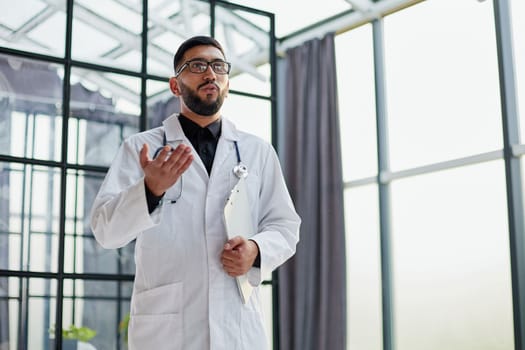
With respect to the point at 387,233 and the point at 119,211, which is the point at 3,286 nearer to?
the point at 119,211

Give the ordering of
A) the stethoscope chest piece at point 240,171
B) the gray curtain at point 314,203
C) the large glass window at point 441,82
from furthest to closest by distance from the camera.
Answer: the gray curtain at point 314,203
the large glass window at point 441,82
the stethoscope chest piece at point 240,171

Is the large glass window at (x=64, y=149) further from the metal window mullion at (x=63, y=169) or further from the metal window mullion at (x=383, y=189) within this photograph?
the metal window mullion at (x=383, y=189)

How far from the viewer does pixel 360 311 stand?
5.58 metres

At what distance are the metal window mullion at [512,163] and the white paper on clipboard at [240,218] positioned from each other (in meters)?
2.81

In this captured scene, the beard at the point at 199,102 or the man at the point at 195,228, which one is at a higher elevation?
the beard at the point at 199,102

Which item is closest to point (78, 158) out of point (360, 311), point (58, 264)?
point (58, 264)

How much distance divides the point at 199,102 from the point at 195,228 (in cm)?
34

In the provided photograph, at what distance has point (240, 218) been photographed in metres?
2.02

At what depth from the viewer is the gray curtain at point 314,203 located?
18.3ft

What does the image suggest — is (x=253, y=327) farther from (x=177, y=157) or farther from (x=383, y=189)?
(x=383, y=189)

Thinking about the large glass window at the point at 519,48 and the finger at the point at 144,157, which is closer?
the finger at the point at 144,157

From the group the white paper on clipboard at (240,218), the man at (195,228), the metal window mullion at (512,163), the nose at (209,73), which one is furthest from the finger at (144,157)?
the metal window mullion at (512,163)

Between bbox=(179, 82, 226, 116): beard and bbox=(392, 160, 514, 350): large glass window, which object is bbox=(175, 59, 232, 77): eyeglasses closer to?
bbox=(179, 82, 226, 116): beard

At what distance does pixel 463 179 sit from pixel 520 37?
2.98 ft
